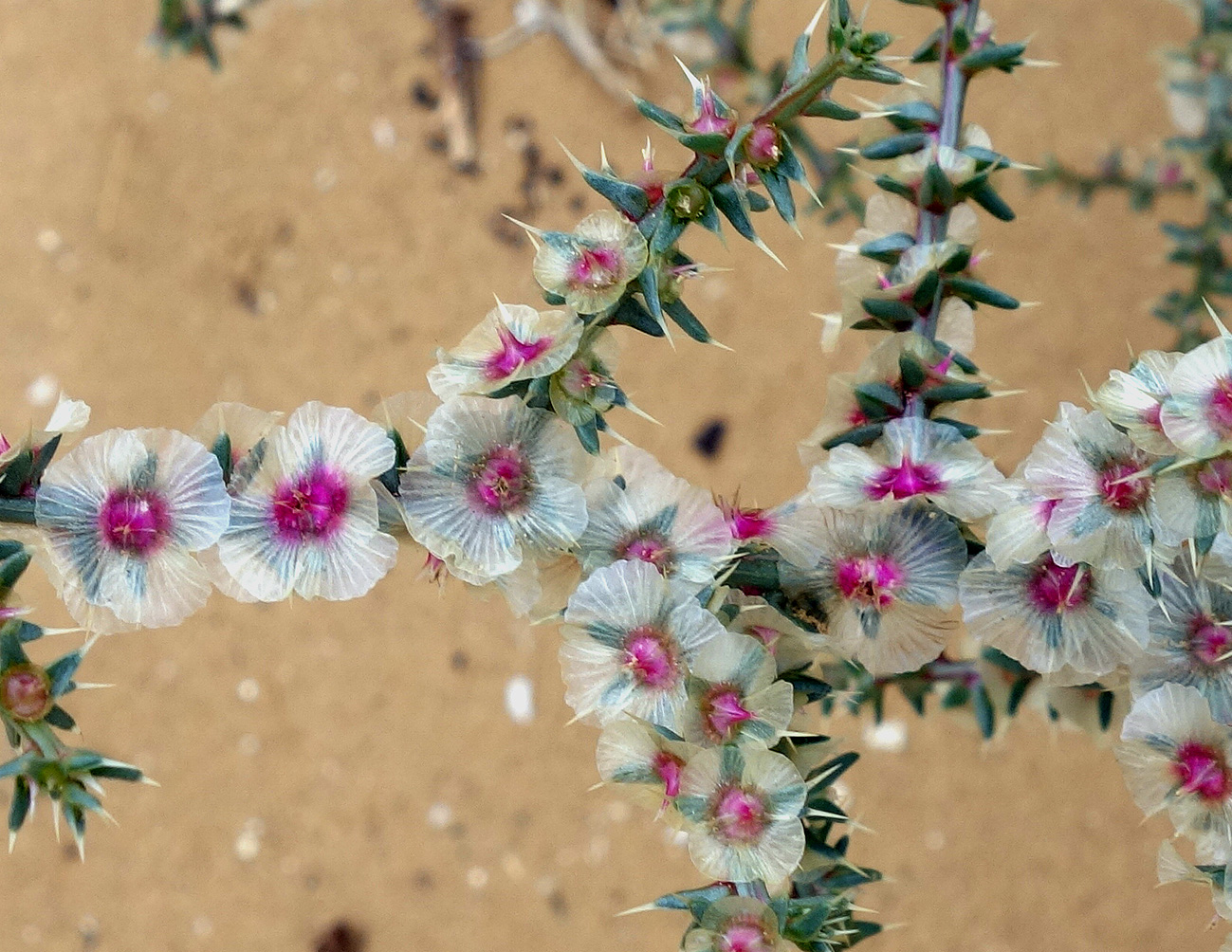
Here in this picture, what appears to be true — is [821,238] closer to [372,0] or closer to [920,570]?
[372,0]

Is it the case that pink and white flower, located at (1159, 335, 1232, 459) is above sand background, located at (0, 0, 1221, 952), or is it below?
below

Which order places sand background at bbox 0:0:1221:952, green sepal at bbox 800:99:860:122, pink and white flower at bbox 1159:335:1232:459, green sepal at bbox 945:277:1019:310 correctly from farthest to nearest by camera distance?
sand background at bbox 0:0:1221:952 < green sepal at bbox 945:277:1019:310 < green sepal at bbox 800:99:860:122 < pink and white flower at bbox 1159:335:1232:459

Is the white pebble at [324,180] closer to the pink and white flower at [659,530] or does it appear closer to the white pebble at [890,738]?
the white pebble at [890,738]

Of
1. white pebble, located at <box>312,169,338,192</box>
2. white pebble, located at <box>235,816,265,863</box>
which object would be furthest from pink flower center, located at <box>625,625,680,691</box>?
white pebble, located at <box>312,169,338,192</box>

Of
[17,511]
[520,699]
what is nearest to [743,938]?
[17,511]

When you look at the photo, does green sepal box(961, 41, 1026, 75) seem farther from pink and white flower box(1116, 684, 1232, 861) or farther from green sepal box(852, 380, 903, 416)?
pink and white flower box(1116, 684, 1232, 861)

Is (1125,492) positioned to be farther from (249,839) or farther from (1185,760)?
(249,839)

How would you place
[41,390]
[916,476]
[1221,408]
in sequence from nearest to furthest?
[1221,408] → [916,476] → [41,390]
